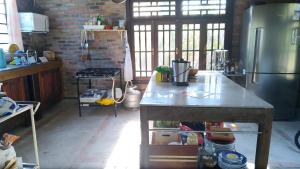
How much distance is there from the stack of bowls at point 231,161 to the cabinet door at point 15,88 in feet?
9.92

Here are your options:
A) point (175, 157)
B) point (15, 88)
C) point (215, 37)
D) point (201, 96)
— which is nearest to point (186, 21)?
point (215, 37)

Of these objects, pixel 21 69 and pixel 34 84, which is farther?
pixel 34 84

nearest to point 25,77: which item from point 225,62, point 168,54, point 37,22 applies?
point 37,22

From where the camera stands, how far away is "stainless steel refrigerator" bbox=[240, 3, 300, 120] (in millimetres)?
3502

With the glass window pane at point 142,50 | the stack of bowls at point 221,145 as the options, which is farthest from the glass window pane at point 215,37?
the stack of bowls at point 221,145

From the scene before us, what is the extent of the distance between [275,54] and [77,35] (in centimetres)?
393

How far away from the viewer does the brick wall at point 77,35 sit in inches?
183

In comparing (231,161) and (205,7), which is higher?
(205,7)

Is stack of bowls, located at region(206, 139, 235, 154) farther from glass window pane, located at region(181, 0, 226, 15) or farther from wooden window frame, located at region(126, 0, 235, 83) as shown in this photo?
glass window pane, located at region(181, 0, 226, 15)

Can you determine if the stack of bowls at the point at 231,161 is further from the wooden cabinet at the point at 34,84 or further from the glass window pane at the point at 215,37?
the glass window pane at the point at 215,37

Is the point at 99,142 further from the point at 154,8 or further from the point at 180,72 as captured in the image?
the point at 154,8

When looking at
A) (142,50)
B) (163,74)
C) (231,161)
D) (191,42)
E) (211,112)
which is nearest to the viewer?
(211,112)

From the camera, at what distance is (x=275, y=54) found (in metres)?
3.62

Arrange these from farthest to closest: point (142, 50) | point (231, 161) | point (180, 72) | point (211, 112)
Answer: point (142, 50) → point (180, 72) → point (231, 161) → point (211, 112)
